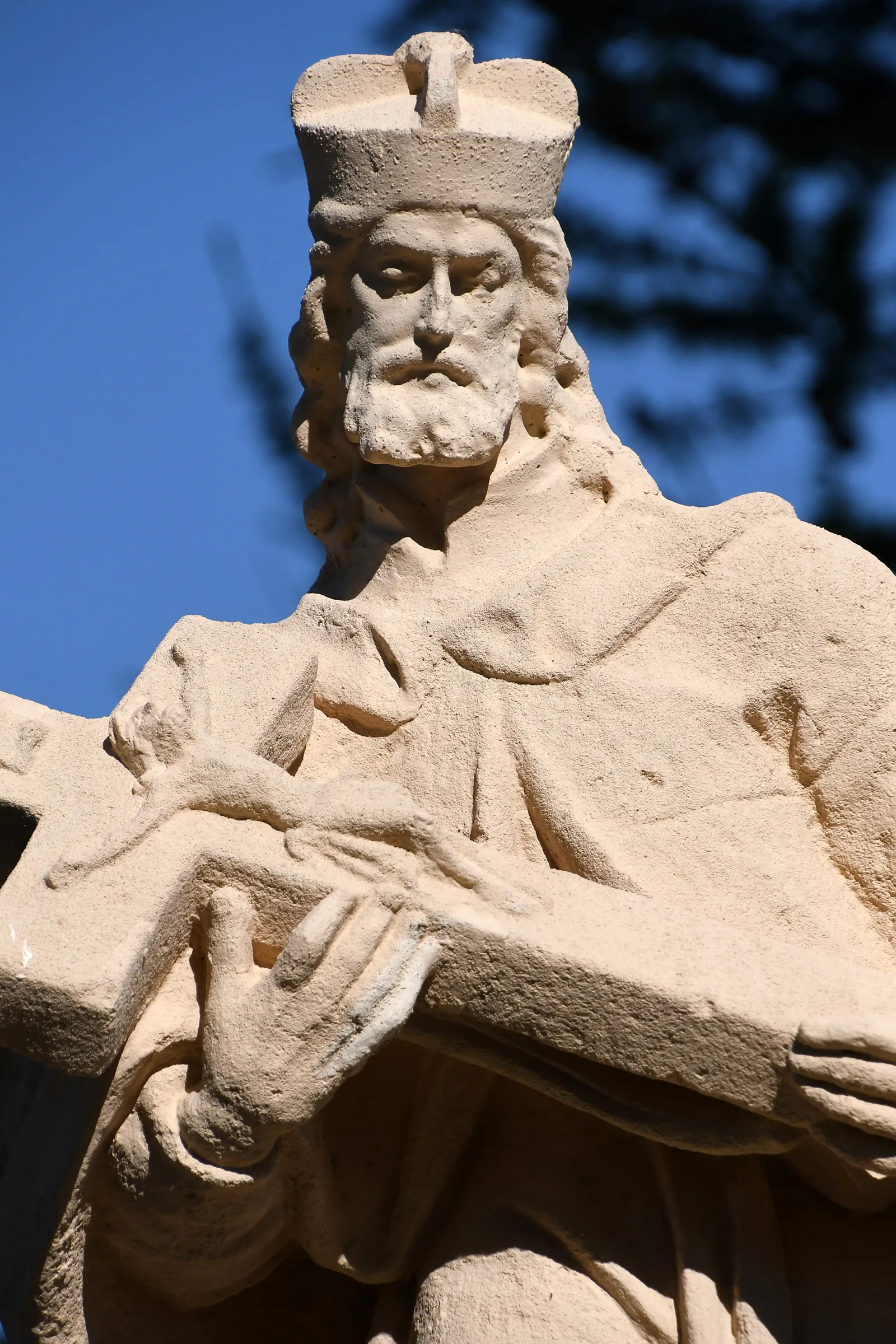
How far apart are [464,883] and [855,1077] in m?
0.63

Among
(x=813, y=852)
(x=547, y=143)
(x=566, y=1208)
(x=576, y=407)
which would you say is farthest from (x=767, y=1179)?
(x=547, y=143)

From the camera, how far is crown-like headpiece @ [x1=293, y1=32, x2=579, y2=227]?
3.41 meters

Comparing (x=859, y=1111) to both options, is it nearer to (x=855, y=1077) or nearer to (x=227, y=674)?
(x=855, y=1077)

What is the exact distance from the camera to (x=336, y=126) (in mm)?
3484

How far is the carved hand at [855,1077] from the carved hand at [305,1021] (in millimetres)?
555

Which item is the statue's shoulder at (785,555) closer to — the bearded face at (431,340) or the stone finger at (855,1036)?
the bearded face at (431,340)

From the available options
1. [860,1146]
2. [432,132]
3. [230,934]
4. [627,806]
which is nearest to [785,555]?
[627,806]

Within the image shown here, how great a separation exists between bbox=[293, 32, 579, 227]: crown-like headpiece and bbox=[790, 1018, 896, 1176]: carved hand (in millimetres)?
1529

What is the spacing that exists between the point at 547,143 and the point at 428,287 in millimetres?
348

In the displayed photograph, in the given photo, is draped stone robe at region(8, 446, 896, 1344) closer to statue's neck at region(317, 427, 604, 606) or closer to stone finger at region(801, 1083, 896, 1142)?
statue's neck at region(317, 427, 604, 606)

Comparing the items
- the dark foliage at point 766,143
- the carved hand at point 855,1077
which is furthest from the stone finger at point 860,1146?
the dark foliage at point 766,143

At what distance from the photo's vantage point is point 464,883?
2.95 metres

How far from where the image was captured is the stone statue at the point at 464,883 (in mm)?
2865

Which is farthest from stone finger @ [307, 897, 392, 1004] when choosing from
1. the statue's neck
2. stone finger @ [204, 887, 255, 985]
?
the statue's neck
